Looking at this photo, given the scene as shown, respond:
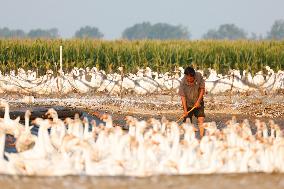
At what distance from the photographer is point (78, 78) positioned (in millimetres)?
32719

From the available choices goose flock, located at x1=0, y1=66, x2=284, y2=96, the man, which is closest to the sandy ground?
goose flock, located at x1=0, y1=66, x2=284, y2=96

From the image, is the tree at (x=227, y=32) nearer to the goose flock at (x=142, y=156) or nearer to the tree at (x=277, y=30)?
the tree at (x=277, y=30)

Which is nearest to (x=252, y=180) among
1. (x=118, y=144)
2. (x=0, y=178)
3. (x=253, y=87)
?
(x=118, y=144)

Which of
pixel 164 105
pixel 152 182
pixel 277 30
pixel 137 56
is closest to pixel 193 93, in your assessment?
pixel 152 182

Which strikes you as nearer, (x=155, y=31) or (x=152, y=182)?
(x=152, y=182)

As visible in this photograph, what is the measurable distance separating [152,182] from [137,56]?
27408mm

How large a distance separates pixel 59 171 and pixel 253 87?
20.5 m

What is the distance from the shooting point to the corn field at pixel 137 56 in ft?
127

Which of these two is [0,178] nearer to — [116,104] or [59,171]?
[59,171]

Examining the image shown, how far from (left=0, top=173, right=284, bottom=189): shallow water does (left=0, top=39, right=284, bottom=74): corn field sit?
84.3 ft

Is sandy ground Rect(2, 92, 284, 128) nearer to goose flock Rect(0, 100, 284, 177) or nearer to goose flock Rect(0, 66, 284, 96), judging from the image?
goose flock Rect(0, 66, 284, 96)

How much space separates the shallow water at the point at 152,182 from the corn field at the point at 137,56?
1011 inches

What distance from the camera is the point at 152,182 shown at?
40.1 ft

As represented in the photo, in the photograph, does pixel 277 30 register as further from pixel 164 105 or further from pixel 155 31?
pixel 164 105
